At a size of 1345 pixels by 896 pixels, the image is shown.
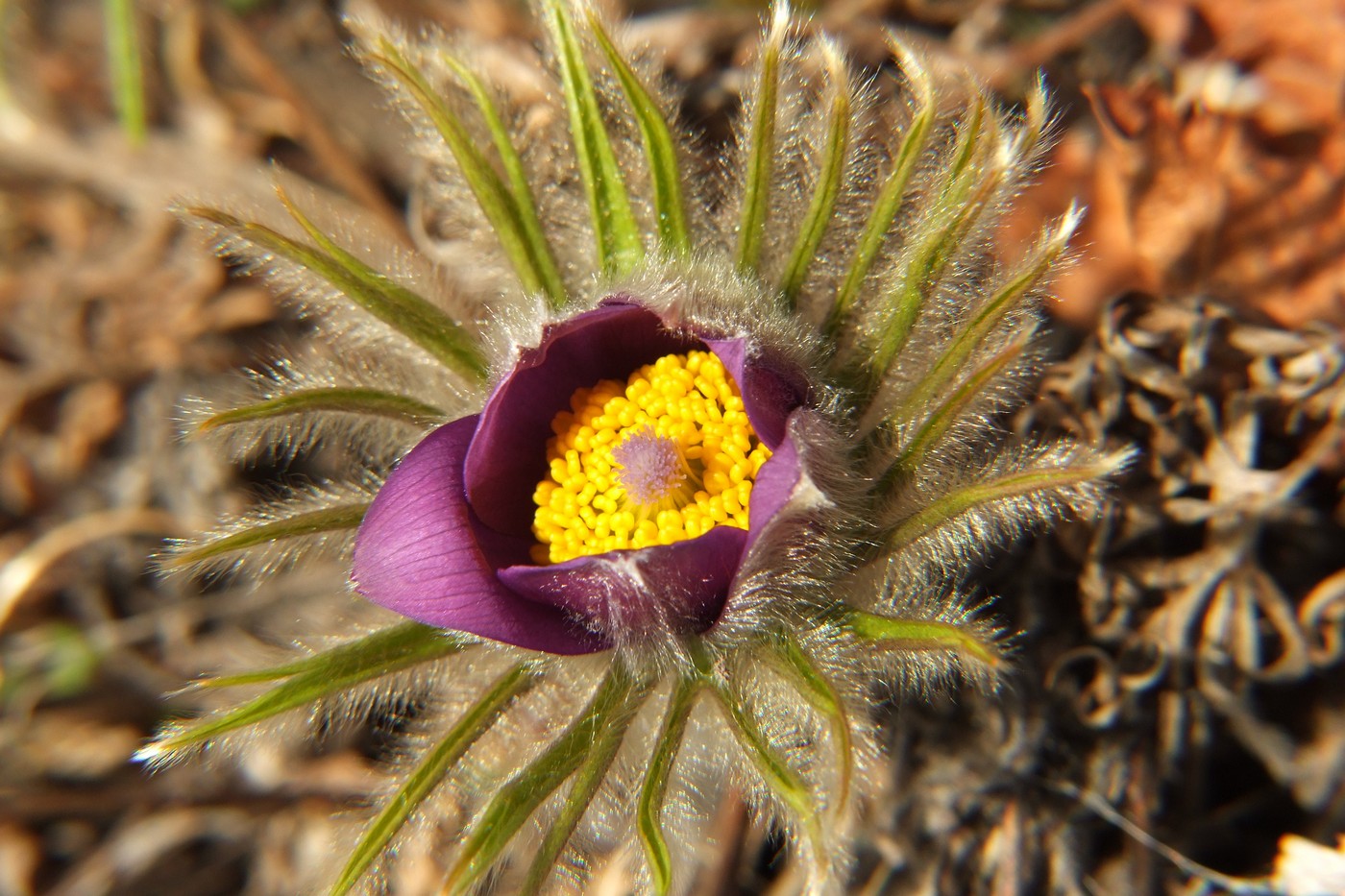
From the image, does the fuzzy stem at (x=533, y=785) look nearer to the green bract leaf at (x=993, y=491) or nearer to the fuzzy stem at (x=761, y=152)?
the green bract leaf at (x=993, y=491)

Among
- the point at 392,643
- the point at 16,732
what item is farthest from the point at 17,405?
the point at 392,643

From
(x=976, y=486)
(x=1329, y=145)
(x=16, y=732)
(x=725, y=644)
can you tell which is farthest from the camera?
(x=16, y=732)

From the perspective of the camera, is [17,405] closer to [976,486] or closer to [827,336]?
[827,336]

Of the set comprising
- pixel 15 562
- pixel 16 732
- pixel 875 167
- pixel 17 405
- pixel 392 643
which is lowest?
pixel 16 732

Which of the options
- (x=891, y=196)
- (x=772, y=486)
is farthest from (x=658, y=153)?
(x=772, y=486)

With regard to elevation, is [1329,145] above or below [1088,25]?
below

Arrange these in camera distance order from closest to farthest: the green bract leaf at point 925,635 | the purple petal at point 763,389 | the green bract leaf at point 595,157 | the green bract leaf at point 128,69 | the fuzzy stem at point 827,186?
the green bract leaf at point 925,635 < the purple petal at point 763,389 < the fuzzy stem at point 827,186 < the green bract leaf at point 595,157 < the green bract leaf at point 128,69

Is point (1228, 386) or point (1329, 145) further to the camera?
point (1329, 145)

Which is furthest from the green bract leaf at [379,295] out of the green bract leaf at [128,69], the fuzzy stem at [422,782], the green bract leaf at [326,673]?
the green bract leaf at [128,69]

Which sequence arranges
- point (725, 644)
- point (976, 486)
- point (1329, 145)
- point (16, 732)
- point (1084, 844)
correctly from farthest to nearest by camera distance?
point (16, 732) < point (1329, 145) < point (1084, 844) < point (725, 644) < point (976, 486)
